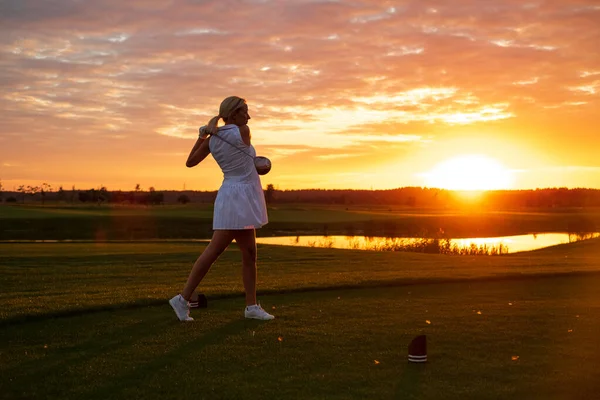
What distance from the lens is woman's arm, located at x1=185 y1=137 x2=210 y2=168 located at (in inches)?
313

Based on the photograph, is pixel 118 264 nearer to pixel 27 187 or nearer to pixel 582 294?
pixel 582 294

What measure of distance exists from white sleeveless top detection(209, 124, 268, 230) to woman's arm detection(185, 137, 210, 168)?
0.30 feet

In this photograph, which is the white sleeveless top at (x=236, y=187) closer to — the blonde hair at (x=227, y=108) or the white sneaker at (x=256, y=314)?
the blonde hair at (x=227, y=108)

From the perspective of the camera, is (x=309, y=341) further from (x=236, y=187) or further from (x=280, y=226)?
(x=280, y=226)

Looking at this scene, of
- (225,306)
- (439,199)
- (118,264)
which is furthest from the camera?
(439,199)

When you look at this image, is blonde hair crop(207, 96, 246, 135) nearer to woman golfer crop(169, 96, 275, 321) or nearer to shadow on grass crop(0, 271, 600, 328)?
woman golfer crop(169, 96, 275, 321)

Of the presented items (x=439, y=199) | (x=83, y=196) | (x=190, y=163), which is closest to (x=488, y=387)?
(x=190, y=163)

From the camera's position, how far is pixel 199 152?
7.97 metres

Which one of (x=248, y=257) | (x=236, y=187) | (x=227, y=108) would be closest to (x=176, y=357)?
(x=248, y=257)

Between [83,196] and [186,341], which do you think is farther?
[83,196]

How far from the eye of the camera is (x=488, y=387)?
4977mm

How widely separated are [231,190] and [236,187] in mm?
68

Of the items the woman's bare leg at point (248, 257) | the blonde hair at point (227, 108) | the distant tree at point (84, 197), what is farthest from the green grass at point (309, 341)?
the distant tree at point (84, 197)

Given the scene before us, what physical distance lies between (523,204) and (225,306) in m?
138
